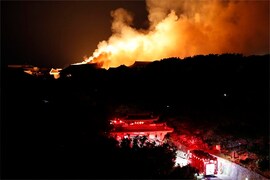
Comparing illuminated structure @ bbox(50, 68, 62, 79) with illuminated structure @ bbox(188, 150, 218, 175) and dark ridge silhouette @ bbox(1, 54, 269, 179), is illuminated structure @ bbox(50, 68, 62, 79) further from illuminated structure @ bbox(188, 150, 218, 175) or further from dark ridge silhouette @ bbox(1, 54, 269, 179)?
illuminated structure @ bbox(188, 150, 218, 175)

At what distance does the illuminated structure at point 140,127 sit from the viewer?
12663 mm

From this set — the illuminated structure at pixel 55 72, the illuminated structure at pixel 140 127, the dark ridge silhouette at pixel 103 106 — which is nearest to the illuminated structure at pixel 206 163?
the dark ridge silhouette at pixel 103 106

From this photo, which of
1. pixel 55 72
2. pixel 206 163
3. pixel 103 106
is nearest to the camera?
pixel 206 163

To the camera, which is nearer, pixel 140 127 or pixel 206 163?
pixel 206 163

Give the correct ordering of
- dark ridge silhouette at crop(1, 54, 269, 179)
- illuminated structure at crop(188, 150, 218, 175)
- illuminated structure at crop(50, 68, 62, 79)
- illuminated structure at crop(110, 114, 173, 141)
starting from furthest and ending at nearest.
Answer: illuminated structure at crop(50, 68, 62, 79), illuminated structure at crop(110, 114, 173, 141), illuminated structure at crop(188, 150, 218, 175), dark ridge silhouette at crop(1, 54, 269, 179)

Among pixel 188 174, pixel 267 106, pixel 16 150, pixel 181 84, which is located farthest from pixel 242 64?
pixel 16 150

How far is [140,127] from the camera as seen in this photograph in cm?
1323

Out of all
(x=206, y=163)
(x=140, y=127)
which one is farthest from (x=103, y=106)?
(x=206, y=163)

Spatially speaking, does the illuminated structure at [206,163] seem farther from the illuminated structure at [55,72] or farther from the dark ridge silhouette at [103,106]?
the illuminated structure at [55,72]

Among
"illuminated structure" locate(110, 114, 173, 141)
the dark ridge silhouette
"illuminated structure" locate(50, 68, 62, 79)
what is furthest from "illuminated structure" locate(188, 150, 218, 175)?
"illuminated structure" locate(50, 68, 62, 79)

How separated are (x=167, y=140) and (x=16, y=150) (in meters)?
8.02

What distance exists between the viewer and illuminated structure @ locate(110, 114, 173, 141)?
12.7m

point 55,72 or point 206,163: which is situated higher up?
point 55,72

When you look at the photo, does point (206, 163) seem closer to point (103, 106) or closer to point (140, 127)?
point (140, 127)
